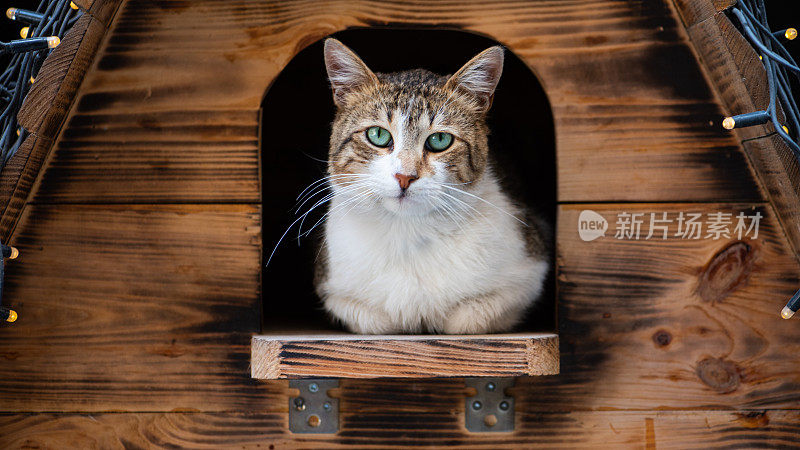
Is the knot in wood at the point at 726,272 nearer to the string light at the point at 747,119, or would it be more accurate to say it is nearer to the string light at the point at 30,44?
the string light at the point at 747,119

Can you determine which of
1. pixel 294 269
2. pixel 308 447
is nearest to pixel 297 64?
pixel 294 269

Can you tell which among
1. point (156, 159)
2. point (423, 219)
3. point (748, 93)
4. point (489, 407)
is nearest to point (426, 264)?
point (423, 219)

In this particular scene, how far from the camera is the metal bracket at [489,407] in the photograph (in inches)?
57.5

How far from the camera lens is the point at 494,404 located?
1.46m

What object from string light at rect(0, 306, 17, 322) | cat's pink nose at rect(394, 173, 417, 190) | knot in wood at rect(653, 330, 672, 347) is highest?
cat's pink nose at rect(394, 173, 417, 190)

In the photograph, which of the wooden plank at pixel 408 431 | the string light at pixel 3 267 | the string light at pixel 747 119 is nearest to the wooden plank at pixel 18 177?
the string light at pixel 3 267

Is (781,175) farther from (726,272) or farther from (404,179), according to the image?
(404,179)

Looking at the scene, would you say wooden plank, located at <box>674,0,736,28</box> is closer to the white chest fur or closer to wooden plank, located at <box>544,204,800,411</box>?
wooden plank, located at <box>544,204,800,411</box>

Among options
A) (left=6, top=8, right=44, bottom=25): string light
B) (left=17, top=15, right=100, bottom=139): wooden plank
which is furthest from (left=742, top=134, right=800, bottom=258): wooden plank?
(left=6, top=8, right=44, bottom=25): string light

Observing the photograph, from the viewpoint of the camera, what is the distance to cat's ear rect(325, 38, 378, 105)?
141 cm

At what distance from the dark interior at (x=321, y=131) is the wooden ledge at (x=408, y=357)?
512 millimetres

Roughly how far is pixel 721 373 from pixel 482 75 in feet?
2.60

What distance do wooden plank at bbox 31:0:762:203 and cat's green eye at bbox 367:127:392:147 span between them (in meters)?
0.22

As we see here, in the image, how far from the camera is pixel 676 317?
145 centimetres
